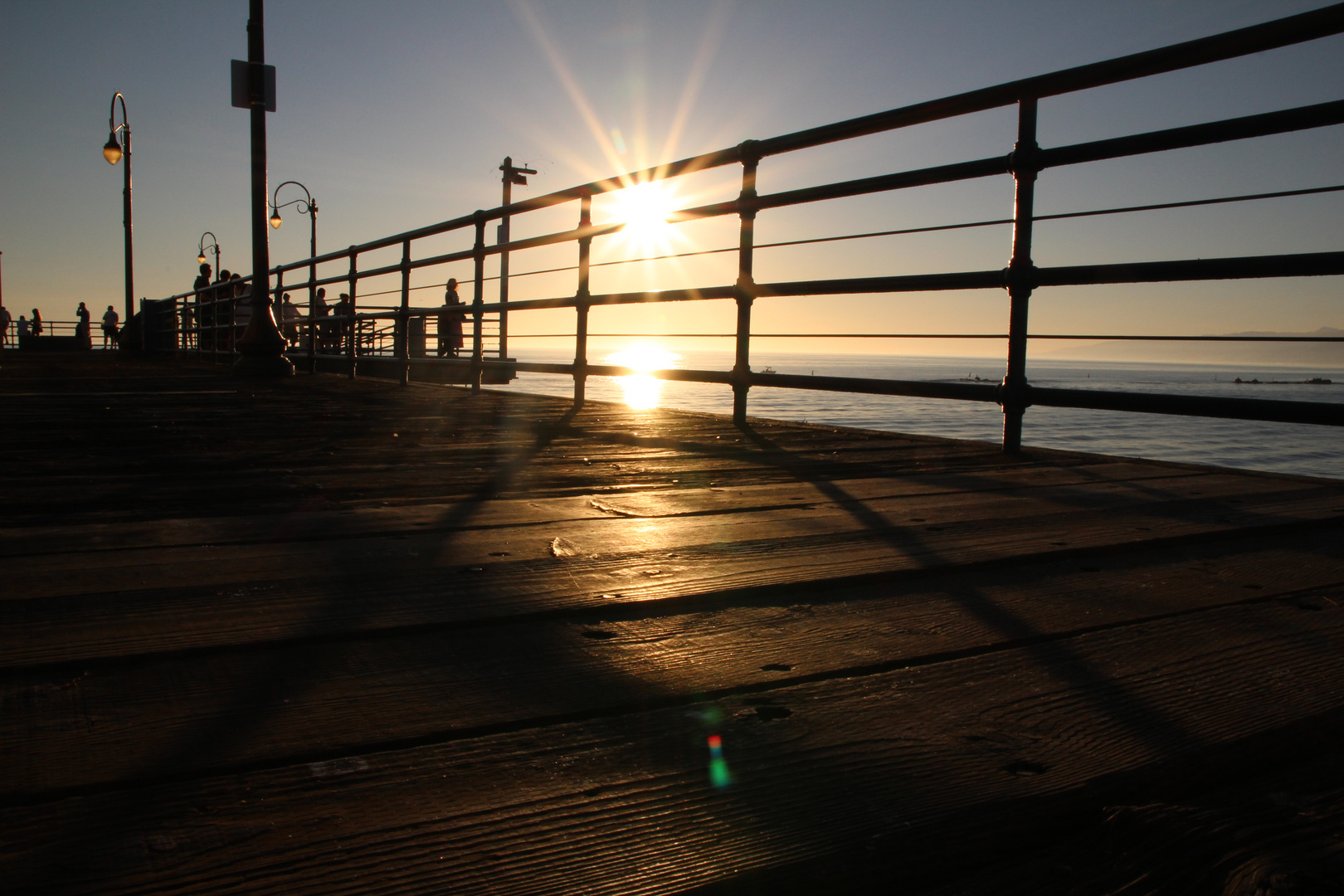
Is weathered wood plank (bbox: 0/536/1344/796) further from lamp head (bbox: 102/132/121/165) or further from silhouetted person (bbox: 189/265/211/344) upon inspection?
lamp head (bbox: 102/132/121/165)

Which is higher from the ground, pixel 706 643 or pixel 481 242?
pixel 481 242

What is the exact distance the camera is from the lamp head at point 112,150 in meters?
16.5

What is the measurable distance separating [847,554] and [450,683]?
712mm

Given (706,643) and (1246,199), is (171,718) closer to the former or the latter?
(706,643)

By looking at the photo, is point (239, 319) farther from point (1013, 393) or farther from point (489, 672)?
point (489, 672)

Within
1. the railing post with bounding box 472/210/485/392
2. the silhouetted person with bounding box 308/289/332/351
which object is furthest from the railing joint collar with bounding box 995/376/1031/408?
the silhouetted person with bounding box 308/289/332/351

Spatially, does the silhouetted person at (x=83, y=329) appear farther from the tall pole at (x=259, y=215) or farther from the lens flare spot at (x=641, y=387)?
the tall pole at (x=259, y=215)

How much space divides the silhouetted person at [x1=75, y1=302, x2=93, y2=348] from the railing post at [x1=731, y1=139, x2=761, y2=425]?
31.7 metres

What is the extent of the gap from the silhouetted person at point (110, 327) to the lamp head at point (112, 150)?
11.8 m

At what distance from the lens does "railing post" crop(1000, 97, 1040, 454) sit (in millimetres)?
2582

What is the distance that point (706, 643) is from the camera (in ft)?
3.20

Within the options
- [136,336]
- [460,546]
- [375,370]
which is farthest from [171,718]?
[375,370]

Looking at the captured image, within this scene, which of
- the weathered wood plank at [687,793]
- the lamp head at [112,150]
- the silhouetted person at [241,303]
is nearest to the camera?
the weathered wood plank at [687,793]

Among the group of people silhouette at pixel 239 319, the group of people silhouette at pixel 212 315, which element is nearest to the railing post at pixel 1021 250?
the group of people silhouette at pixel 239 319
